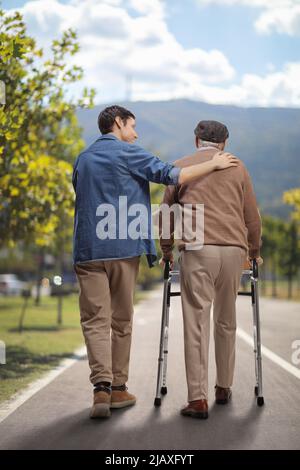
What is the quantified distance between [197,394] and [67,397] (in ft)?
4.91

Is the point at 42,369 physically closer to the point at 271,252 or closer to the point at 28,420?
the point at 28,420

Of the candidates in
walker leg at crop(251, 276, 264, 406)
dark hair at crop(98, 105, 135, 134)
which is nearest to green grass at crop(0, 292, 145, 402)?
walker leg at crop(251, 276, 264, 406)

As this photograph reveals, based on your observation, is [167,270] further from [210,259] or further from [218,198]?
[218,198]

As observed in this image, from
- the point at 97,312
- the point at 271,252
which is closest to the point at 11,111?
the point at 97,312

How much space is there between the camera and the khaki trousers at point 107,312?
5.69 m

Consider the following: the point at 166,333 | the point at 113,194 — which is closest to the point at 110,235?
the point at 113,194

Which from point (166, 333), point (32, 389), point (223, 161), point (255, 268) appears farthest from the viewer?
point (32, 389)

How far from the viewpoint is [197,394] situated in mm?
5648

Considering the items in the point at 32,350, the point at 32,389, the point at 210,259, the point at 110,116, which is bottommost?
the point at 32,350

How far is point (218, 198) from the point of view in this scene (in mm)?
5879

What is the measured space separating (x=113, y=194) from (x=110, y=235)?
30cm

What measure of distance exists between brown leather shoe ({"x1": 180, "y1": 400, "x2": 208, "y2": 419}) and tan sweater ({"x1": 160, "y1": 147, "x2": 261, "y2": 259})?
3.64ft

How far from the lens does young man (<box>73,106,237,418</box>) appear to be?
571 centimetres
